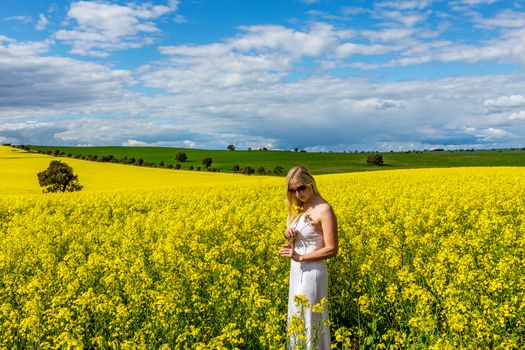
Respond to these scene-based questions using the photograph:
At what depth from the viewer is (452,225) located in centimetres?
970

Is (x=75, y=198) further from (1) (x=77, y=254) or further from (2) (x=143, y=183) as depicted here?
(2) (x=143, y=183)

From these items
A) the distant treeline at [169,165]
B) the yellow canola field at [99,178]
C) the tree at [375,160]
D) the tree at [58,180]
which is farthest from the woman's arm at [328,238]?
the tree at [375,160]

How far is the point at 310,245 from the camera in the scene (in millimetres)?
5188

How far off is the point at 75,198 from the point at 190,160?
63407mm

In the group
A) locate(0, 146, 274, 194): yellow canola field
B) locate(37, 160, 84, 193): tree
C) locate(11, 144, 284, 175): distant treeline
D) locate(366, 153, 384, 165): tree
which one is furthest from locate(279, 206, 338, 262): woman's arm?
locate(366, 153, 384, 165): tree

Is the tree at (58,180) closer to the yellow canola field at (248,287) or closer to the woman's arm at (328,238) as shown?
the yellow canola field at (248,287)

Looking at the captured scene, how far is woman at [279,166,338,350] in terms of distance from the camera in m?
5.05

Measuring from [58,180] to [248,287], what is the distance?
4027cm

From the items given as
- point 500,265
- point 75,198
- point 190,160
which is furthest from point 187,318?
point 190,160

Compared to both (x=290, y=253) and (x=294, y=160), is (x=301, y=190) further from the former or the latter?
(x=294, y=160)

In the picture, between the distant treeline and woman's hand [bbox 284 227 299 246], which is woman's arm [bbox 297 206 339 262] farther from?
the distant treeline

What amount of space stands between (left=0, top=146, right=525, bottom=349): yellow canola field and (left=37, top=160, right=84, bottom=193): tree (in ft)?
104

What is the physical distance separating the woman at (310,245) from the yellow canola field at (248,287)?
0.92 feet

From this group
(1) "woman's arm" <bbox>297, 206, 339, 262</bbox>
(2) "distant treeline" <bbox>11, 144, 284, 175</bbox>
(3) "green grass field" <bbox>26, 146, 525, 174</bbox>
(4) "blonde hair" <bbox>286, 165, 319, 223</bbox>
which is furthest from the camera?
(3) "green grass field" <bbox>26, 146, 525, 174</bbox>
